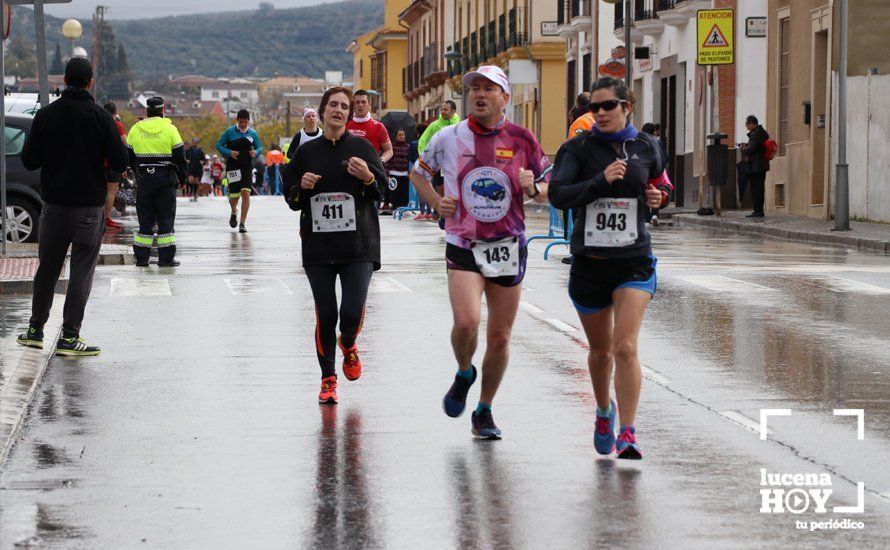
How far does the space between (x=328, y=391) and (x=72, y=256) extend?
9.60 ft

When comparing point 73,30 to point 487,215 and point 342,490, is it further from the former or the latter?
point 342,490

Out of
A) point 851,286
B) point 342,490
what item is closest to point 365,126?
point 851,286

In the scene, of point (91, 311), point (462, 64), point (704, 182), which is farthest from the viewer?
point (462, 64)

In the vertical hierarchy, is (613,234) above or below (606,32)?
below

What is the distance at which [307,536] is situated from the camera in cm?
646

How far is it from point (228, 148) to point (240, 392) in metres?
15.8

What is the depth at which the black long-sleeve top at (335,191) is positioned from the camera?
9.87 metres

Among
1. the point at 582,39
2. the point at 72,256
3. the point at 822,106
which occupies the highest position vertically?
the point at 582,39

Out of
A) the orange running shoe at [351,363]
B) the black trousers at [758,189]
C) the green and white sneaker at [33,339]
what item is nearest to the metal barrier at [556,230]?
the black trousers at [758,189]

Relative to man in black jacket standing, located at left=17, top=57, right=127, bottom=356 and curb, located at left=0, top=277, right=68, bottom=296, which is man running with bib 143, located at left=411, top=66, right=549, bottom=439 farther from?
curb, located at left=0, top=277, right=68, bottom=296

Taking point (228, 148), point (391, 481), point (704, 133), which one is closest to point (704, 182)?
point (704, 133)

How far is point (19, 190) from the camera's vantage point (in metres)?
21.7

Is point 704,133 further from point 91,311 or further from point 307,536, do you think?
point 307,536
